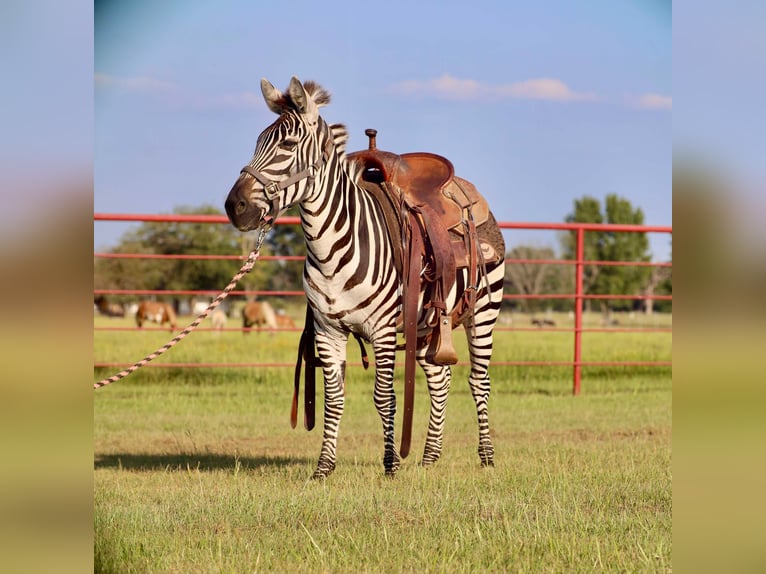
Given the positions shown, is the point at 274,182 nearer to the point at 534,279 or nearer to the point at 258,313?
the point at 258,313

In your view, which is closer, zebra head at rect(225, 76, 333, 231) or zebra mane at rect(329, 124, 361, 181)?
zebra head at rect(225, 76, 333, 231)

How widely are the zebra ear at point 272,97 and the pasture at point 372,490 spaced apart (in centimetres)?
191

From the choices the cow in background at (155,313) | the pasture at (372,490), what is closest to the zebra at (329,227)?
the pasture at (372,490)

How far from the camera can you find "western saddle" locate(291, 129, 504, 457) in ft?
15.3

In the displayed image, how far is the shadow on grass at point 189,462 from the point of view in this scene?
5.47 meters

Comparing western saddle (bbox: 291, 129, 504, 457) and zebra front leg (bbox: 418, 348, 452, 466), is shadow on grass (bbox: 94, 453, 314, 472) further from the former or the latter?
zebra front leg (bbox: 418, 348, 452, 466)

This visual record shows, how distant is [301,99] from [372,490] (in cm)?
197

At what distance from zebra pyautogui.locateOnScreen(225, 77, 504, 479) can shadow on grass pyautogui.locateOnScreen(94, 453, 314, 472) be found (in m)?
0.93

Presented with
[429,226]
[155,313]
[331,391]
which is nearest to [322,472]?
[331,391]

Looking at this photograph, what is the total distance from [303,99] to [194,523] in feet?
6.76

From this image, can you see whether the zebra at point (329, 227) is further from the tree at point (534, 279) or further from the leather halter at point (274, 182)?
the tree at point (534, 279)

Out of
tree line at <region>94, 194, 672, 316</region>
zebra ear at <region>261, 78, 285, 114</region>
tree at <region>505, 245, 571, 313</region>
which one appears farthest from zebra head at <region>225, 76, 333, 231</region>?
tree at <region>505, 245, 571, 313</region>
